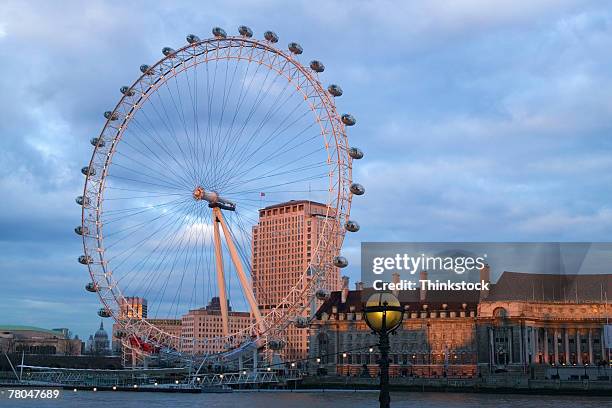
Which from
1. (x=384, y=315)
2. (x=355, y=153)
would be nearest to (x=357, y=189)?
(x=355, y=153)

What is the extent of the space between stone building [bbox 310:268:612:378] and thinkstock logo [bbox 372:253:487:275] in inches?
148

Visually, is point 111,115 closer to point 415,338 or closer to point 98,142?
point 98,142

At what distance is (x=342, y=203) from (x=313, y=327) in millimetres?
64468

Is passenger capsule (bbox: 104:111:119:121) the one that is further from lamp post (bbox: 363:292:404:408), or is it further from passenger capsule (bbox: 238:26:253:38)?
lamp post (bbox: 363:292:404:408)

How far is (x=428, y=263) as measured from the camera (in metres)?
115

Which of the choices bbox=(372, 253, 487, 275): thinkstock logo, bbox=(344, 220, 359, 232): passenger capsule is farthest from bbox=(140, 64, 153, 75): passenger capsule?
bbox=(372, 253, 487, 275): thinkstock logo

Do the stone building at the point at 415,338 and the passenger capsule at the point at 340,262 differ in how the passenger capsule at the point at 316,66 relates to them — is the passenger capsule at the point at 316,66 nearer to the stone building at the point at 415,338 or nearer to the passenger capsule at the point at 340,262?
Result: the passenger capsule at the point at 340,262

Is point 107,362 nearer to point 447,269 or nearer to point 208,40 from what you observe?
point 447,269

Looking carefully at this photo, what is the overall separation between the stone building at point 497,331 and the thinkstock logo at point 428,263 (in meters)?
3.75

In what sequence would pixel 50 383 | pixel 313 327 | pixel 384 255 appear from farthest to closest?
pixel 313 327 < pixel 384 255 < pixel 50 383

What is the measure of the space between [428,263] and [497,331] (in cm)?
1292

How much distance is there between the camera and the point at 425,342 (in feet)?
380

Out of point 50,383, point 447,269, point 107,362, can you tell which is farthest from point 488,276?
point 107,362

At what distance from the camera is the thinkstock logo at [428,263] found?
370ft
